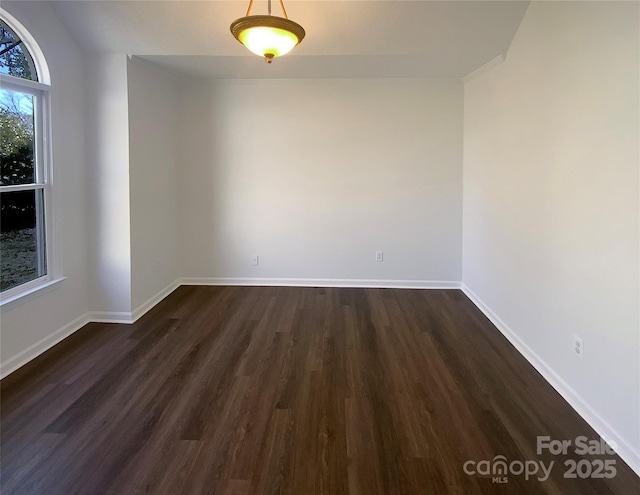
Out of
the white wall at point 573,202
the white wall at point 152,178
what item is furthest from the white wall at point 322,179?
the white wall at point 573,202

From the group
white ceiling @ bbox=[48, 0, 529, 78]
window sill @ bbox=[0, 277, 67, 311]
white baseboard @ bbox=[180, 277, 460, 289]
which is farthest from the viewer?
white baseboard @ bbox=[180, 277, 460, 289]

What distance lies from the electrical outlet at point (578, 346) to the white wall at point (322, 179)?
8.56ft

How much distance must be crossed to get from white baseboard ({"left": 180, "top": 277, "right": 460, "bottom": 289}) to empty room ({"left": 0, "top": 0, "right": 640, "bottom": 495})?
0.04 meters

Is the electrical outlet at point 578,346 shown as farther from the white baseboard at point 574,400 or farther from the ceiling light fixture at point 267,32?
the ceiling light fixture at point 267,32

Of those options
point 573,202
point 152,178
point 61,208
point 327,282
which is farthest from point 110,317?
point 573,202

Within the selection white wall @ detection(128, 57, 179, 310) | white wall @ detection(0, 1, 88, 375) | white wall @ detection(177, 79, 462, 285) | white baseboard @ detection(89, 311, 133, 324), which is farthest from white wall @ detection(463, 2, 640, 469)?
white wall @ detection(0, 1, 88, 375)

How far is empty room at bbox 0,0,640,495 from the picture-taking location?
213 centimetres

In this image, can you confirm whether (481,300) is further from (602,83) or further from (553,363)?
(602,83)

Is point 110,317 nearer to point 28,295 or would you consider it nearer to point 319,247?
point 28,295

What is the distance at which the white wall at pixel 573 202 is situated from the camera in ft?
6.91

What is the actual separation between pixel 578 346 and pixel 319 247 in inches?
125

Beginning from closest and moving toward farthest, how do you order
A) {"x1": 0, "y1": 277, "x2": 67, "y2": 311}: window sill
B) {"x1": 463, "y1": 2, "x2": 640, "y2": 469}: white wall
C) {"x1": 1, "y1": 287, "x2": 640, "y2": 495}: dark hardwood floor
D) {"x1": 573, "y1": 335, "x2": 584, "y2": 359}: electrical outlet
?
1. {"x1": 1, "y1": 287, "x2": 640, "y2": 495}: dark hardwood floor
2. {"x1": 463, "y1": 2, "x2": 640, "y2": 469}: white wall
3. {"x1": 573, "y1": 335, "x2": 584, "y2": 359}: electrical outlet
4. {"x1": 0, "y1": 277, "x2": 67, "y2": 311}: window sill

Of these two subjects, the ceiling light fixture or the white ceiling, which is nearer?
the ceiling light fixture

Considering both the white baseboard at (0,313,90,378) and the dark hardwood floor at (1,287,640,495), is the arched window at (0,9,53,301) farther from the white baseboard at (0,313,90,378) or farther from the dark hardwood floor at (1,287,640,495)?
the dark hardwood floor at (1,287,640,495)
